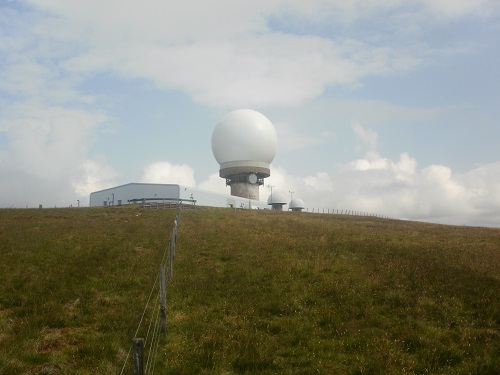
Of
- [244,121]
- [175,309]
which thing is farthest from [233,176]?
[175,309]

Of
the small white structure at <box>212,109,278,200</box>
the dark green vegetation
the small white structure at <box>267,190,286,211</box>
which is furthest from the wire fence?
the small white structure at <box>267,190,286,211</box>

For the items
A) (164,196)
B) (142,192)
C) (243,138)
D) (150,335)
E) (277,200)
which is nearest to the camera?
(150,335)

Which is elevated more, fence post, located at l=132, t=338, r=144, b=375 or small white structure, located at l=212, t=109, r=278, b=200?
small white structure, located at l=212, t=109, r=278, b=200

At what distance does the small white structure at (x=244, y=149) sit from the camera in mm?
77875

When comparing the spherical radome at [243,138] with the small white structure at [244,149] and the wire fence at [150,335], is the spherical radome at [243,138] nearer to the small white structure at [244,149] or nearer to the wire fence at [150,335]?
the small white structure at [244,149]

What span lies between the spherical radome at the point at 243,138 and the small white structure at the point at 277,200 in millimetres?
18821

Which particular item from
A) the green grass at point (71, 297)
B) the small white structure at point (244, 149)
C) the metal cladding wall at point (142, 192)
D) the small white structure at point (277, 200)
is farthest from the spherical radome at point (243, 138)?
the green grass at point (71, 297)

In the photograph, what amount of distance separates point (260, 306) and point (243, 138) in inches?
2605

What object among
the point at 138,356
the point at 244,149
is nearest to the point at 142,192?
the point at 244,149

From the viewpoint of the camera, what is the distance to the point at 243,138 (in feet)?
254

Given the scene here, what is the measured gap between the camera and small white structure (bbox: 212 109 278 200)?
77.9m

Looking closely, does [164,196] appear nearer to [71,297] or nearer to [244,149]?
[244,149]

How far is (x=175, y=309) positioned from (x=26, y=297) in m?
4.93

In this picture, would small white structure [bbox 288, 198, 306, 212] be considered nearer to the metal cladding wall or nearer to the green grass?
the metal cladding wall
